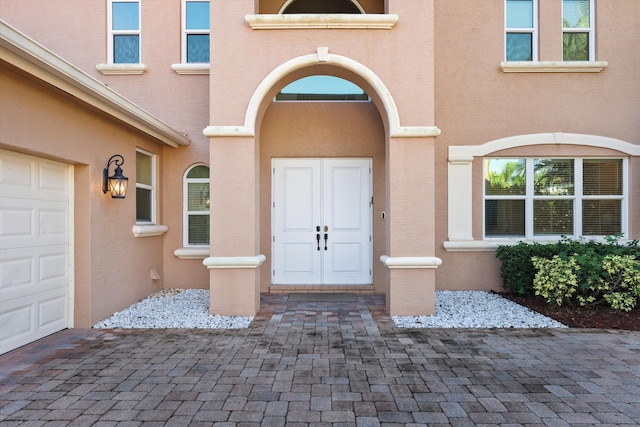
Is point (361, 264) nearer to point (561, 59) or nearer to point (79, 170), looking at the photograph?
point (79, 170)

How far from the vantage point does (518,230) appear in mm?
7582

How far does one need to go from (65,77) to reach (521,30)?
788cm

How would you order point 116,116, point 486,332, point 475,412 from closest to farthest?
point 475,412 < point 486,332 < point 116,116

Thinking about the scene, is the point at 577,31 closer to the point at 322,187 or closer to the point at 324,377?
the point at 322,187

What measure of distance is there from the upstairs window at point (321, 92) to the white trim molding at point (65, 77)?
2601 mm

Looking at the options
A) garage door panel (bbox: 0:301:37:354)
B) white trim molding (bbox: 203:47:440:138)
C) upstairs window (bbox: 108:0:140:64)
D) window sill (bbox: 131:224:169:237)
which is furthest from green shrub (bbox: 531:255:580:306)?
upstairs window (bbox: 108:0:140:64)

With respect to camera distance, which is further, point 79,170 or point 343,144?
point 343,144

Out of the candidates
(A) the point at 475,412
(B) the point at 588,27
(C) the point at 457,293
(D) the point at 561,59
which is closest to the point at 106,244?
(A) the point at 475,412

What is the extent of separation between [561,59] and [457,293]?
16.6ft

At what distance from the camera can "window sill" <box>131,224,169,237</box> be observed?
6.52m

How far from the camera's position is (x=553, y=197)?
24.7ft

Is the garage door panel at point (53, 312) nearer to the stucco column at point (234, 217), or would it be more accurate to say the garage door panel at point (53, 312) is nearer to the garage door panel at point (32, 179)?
the garage door panel at point (32, 179)

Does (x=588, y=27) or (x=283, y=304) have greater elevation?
(x=588, y=27)

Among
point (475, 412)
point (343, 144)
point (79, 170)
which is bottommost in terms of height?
point (475, 412)
